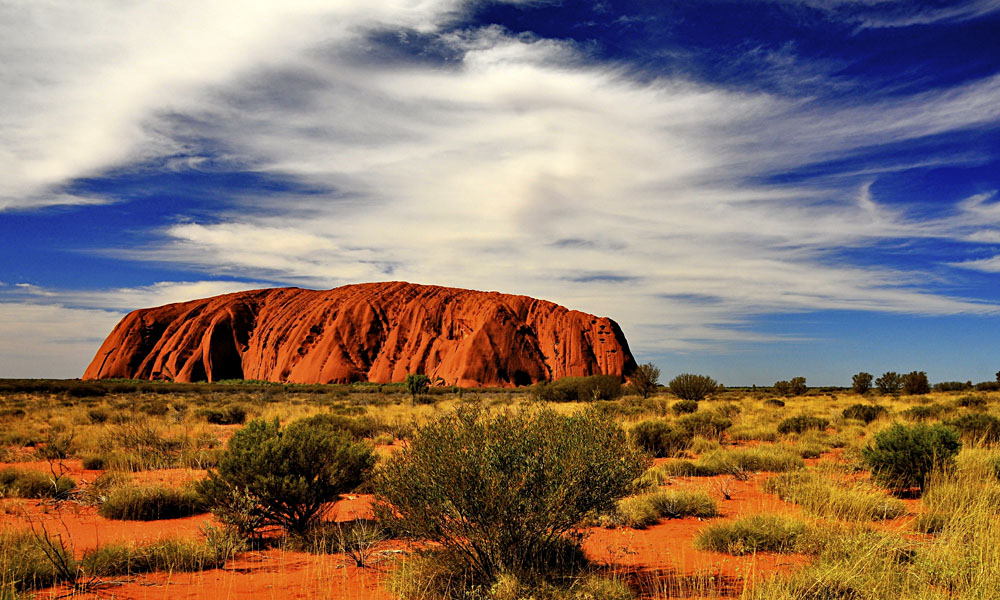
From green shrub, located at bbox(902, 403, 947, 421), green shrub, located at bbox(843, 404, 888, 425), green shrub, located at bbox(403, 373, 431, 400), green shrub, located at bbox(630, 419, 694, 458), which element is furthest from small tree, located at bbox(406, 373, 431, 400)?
green shrub, located at bbox(902, 403, 947, 421)

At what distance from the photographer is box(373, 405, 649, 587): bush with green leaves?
418cm

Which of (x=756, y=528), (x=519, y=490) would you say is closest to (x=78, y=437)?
(x=519, y=490)

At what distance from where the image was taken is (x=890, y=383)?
4353 cm

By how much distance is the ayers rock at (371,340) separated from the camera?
217 feet

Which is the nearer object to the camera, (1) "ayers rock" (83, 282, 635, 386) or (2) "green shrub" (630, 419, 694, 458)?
(2) "green shrub" (630, 419, 694, 458)

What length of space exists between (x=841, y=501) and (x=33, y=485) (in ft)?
39.0

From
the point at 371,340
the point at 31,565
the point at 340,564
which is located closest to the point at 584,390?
the point at 340,564

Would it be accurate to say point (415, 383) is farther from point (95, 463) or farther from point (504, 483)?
point (504, 483)

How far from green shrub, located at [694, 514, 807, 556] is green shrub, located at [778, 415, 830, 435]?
36.4 feet

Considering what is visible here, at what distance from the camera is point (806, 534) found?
5.81 meters

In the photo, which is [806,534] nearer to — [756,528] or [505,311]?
[756,528]

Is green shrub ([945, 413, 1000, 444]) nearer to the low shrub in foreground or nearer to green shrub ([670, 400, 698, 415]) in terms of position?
green shrub ([670, 400, 698, 415])

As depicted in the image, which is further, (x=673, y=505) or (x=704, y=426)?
(x=704, y=426)

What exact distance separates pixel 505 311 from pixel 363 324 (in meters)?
18.4
